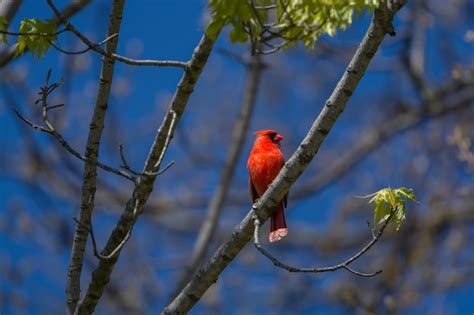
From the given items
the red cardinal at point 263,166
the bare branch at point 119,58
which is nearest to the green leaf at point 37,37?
the bare branch at point 119,58

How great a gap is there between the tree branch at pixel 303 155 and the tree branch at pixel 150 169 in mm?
388

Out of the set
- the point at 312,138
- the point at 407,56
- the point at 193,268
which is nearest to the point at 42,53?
the point at 312,138

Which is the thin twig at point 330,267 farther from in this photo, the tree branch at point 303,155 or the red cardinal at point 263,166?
the red cardinal at point 263,166

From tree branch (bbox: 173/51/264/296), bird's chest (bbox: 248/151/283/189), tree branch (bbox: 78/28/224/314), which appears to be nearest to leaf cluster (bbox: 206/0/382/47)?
tree branch (bbox: 78/28/224/314)

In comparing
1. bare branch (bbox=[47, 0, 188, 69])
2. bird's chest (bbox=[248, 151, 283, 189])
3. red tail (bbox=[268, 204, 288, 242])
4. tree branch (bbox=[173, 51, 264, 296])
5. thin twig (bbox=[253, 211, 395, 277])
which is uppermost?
tree branch (bbox=[173, 51, 264, 296])

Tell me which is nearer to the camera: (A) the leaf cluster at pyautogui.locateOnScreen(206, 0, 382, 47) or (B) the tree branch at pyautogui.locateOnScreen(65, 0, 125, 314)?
(A) the leaf cluster at pyautogui.locateOnScreen(206, 0, 382, 47)

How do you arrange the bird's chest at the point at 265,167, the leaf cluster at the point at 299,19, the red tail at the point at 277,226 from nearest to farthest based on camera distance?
the leaf cluster at the point at 299,19 → the red tail at the point at 277,226 → the bird's chest at the point at 265,167

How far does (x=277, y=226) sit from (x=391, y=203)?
6.31ft

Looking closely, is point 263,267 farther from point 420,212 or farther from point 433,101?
point 433,101

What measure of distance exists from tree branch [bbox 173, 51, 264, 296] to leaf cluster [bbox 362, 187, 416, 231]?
4.13 metres

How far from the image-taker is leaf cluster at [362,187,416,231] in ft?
11.6

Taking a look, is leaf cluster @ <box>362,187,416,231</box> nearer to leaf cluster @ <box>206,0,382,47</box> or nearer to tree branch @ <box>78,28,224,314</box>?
leaf cluster @ <box>206,0,382,47</box>

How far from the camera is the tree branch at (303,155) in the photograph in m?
3.51

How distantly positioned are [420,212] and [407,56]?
1954mm
